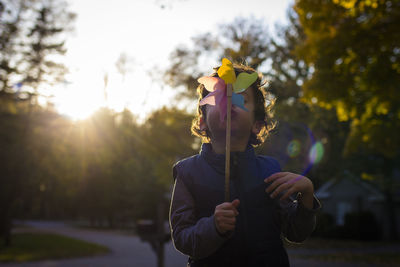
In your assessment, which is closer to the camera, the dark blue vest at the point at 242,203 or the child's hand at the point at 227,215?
the child's hand at the point at 227,215

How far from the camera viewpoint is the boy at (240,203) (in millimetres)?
1439

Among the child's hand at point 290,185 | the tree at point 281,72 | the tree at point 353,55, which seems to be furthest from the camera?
the tree at point 281,72

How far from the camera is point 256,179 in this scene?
1.57 metres

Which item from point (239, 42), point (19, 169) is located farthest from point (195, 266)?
point (19, 169)

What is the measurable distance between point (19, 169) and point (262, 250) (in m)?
23.9

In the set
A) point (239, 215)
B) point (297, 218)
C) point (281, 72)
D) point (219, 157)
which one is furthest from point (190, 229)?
point (281, 72)

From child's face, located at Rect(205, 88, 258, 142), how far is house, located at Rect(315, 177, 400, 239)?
26587mm

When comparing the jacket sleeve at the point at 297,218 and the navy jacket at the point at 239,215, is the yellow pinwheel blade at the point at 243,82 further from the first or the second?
the jacket sleeve at the point at 297,218

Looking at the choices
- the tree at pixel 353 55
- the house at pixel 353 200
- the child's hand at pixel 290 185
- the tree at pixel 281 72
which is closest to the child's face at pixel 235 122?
the child's hand at pixel 290 185

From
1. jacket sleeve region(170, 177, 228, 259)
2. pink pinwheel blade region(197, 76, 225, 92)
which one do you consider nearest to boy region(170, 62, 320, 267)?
jacket sleeve region(170, 177, 228, 259)

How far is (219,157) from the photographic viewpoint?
1.57 meters

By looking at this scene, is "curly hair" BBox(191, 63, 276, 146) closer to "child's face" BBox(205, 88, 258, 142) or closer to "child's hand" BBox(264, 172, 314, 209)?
"child's face" BBox(205, 88, 258, 142)

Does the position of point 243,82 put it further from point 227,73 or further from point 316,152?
point 316,152

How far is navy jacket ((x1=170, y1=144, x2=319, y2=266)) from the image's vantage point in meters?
1.47
